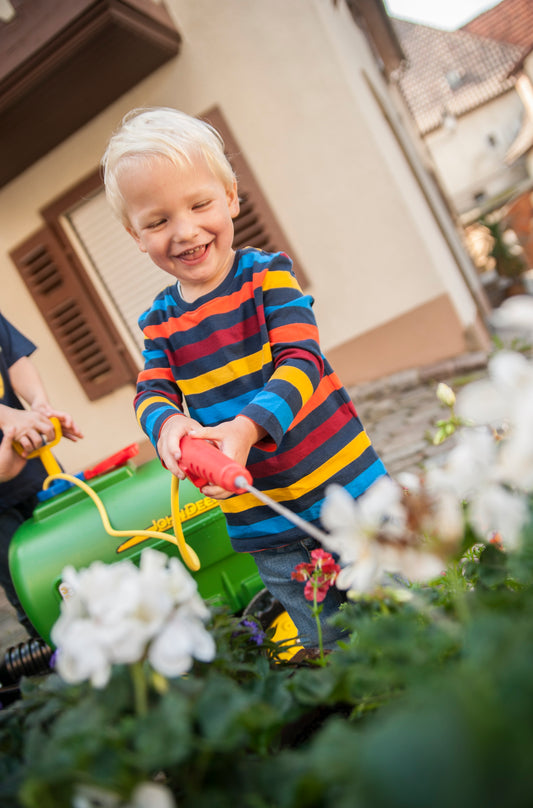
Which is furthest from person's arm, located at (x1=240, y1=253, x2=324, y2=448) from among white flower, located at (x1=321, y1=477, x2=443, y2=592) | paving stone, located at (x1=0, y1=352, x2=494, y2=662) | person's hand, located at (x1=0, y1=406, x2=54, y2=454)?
paving stone, located at (x1=0, y1=352, x2=494, y2=662)

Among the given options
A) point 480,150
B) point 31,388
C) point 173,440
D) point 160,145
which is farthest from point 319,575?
point 480,150

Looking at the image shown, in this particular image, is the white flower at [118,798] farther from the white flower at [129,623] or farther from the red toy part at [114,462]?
the red toy part at [114,462]

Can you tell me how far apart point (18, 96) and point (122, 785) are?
4.40 meters

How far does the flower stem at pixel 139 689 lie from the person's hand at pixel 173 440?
0.50 m

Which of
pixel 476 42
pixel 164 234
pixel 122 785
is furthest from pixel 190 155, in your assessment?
pixel 476 42

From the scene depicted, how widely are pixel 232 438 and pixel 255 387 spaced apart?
0.35m

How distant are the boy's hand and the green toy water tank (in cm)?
68

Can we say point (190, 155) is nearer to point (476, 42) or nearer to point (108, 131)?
point (108, 131)

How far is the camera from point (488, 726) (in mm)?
279

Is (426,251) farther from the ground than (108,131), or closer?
closer

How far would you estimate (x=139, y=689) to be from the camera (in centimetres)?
44

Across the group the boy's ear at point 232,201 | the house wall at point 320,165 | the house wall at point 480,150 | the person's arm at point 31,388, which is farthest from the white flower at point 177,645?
the house wall at point 480,150

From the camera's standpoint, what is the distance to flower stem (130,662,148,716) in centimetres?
43

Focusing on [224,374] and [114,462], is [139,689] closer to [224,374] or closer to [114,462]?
[224,374]
